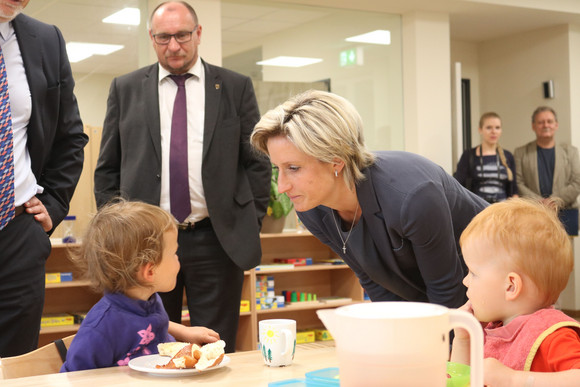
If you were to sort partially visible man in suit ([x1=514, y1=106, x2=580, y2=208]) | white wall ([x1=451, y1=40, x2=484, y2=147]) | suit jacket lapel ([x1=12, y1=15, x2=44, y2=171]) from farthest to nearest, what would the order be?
white wall ([x1=451, y1=40, x2=484, y2=147]), partially visible man in suit ([x1=514, y1=106, x2=580, y2=208]), suit jacket lapel ([x1=12, y1=15, x2=44, y2=171])

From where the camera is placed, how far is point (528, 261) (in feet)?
3.86

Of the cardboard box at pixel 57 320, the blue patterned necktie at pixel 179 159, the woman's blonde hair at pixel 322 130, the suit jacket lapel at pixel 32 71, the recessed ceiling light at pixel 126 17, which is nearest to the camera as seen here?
the woman's blonde hair at pixel 322 130

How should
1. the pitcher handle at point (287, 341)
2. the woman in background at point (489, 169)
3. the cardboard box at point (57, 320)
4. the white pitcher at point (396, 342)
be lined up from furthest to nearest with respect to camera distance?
the woman in background at point (489, 169)
the cardboard box at point (57, 320)
the pitcher handle at point (287, 341)
the white pitcher at point (396, 342)

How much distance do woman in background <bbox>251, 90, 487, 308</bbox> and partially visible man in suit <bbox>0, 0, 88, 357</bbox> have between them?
70 cm

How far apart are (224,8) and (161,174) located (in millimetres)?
3254

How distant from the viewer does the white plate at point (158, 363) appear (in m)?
1.28

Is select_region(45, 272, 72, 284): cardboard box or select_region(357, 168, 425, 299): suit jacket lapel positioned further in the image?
select_region(45, 272, 72, 284): cardboard box

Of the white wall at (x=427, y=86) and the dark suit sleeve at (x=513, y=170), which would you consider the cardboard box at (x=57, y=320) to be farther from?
the dark suit sleeve at (x=513, y=170)

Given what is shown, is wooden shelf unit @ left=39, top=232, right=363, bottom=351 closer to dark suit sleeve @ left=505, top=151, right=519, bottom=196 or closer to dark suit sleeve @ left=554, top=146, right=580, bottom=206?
dark suit sleeve @ left=505, top=151, right=519, bottom=196

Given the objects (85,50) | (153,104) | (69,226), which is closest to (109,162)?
(153,104)

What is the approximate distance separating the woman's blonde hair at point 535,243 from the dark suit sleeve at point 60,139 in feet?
4.53

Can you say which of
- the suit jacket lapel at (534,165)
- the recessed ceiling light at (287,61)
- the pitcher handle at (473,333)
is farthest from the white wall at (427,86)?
the pitcher handle at (473,333)

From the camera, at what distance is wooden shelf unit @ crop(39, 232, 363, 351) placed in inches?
179

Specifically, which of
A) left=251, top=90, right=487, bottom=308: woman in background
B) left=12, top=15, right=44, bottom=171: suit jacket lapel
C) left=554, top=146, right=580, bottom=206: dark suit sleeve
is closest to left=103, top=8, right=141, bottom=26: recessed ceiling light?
left=12, top=15, right=44, bottom=171: suit jacket lapel
